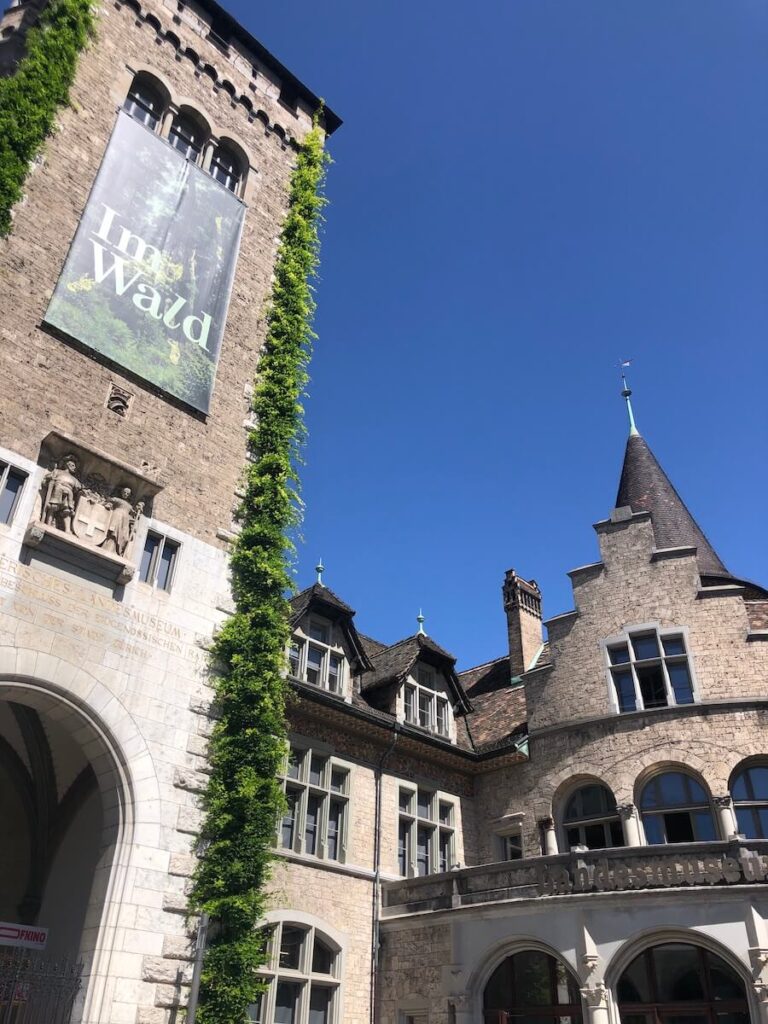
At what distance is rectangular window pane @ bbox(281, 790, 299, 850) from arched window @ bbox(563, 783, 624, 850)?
6046 mm

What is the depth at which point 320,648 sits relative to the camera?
19.4m

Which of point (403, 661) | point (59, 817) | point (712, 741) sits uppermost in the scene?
point (403, 661)

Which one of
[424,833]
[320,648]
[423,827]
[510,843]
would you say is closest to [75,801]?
[320,648]

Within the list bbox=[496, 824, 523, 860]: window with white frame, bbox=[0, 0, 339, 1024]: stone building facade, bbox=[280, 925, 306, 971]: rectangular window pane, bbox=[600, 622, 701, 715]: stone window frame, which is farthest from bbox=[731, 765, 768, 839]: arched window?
bbox=[0, 0, 339, 1024]: stone building facade

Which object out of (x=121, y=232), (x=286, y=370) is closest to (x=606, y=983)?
(x=286, y=370)

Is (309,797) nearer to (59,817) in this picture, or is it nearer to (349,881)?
(349,881)

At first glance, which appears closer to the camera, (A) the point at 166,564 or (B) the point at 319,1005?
(A) the point at 166,564

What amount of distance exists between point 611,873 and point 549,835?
14.0 ft

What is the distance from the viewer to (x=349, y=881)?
1736 centimetres

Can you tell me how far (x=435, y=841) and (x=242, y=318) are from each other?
12890mm

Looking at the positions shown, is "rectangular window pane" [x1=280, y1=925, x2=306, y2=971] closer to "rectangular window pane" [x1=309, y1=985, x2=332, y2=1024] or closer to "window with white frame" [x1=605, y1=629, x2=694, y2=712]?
"rectangular window pane" [x1=309, y1=985, x2=332, y2=1024]

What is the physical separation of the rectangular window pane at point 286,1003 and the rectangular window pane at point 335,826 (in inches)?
96.4

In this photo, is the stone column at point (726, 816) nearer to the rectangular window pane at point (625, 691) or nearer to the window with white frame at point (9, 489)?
the rectangular window pane at point (625, 691)

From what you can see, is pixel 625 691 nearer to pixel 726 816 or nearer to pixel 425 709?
pixel 726 816
